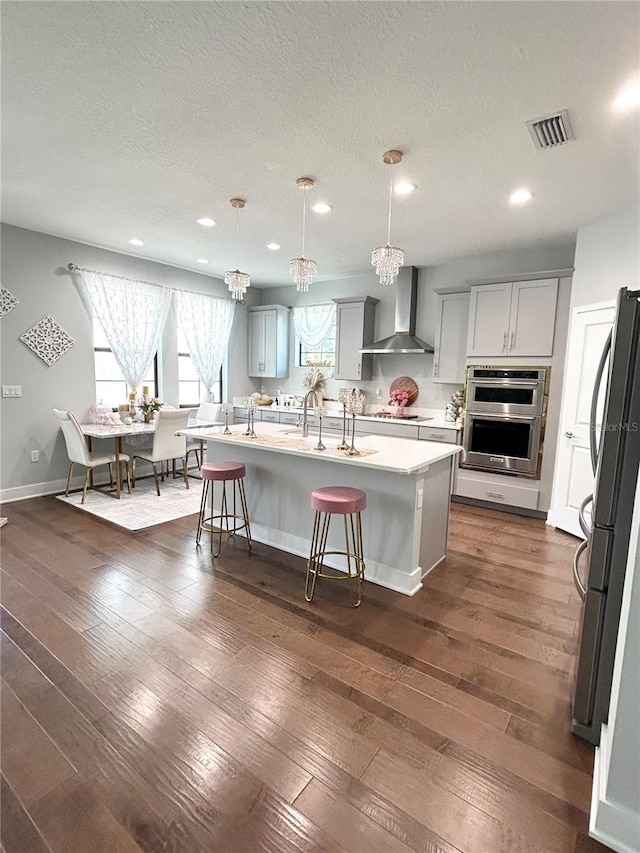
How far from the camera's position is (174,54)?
1.82 m

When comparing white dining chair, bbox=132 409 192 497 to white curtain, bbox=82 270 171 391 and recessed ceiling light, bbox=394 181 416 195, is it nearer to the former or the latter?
white curtain, bbox=82 270 171 391

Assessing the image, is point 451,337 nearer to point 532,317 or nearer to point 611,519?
point 532,317

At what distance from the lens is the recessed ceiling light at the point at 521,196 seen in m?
3.01

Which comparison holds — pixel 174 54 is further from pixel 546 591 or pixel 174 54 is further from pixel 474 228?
pixel 546 591

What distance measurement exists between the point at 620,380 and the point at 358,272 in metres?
4.69

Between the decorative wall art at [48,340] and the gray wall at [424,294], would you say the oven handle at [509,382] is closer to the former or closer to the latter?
the gray wall at [424,294]

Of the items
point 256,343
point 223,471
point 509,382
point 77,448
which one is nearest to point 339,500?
point 223,471

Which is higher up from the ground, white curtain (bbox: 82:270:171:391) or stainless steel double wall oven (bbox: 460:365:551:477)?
white curtain (bbox: 82:270:171:391)

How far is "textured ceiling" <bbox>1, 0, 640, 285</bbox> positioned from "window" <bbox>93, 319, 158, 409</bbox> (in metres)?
1.60

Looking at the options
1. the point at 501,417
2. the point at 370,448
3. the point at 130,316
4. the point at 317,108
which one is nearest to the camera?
the point at 317,108

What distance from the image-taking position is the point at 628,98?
1.97 m

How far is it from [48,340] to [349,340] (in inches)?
146

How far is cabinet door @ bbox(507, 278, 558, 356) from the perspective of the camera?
411 centimetres

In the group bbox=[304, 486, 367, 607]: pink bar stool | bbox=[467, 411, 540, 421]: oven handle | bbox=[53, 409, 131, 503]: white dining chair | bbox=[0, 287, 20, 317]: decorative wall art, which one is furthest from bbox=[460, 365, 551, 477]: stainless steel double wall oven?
bbox=[0, 287, 20, 317]: decorative wall art
